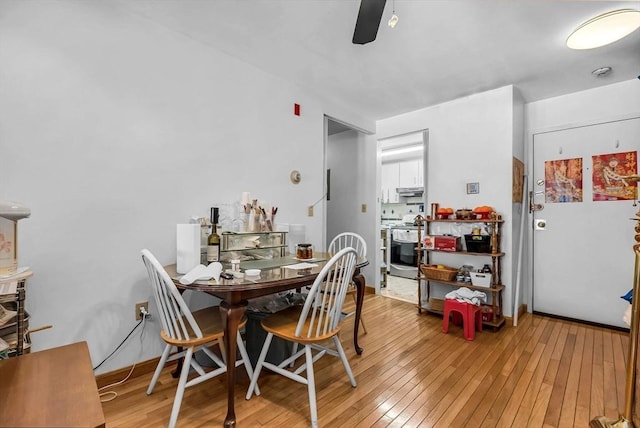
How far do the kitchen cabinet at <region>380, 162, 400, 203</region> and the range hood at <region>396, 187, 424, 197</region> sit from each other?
0.11 metres

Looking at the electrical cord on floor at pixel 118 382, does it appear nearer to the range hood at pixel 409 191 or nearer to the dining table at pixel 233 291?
the dining table at pixel 233 291

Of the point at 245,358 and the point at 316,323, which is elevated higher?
the point at 316,323

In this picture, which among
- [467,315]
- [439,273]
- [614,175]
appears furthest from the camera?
[439,273]

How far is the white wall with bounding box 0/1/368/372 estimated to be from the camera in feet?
5.30

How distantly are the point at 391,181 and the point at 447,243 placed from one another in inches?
121

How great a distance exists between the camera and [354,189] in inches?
168

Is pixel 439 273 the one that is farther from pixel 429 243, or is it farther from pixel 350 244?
pixel 350 244

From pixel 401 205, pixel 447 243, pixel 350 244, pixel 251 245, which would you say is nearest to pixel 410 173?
pixel 401 205

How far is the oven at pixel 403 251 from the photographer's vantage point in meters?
5.26

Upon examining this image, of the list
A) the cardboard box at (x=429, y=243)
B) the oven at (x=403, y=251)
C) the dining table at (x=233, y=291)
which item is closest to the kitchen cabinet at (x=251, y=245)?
the dining table at (x=233, y=291)

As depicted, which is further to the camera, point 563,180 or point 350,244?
point 350,244

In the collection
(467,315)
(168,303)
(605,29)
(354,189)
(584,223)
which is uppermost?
(605,29)

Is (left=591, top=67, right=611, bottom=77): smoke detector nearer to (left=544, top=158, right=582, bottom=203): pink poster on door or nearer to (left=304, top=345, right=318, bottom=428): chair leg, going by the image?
(left=544, top=158, right=582, bottom=203): pink poster on door

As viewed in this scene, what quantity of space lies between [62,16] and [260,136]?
1457 mm
